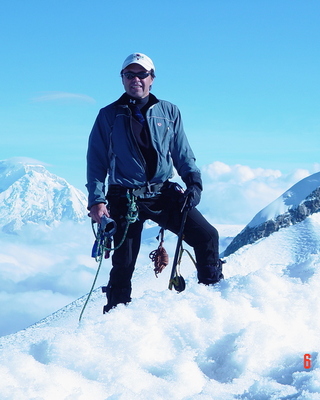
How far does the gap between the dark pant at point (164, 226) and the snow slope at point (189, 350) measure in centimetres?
47

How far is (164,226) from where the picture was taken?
6.22 meters

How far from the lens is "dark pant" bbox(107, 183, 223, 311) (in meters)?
6.07

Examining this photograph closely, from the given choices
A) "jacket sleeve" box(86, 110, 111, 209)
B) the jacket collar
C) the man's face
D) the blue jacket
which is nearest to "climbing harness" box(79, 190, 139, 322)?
the blue jacket

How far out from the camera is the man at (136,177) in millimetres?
5980

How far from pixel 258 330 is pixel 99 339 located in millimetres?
1486

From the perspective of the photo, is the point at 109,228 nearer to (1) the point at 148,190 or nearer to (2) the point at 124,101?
(1) the point at 148,190

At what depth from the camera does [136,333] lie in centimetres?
469

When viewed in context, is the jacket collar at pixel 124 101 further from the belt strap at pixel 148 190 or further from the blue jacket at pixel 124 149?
the belt strap at pixel 148 190

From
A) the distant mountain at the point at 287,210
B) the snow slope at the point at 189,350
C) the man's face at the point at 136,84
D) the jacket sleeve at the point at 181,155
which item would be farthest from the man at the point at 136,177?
the distant mountain at the point at 287,210

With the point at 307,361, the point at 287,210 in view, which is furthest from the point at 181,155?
the point at 287,210

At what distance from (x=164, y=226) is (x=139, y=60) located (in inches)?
80.7

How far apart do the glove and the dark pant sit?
0.08 metres

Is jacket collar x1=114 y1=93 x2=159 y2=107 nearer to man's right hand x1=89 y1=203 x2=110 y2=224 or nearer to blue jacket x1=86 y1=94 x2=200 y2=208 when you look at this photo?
blue jacket x1=86 y1=94 x2=200 y2=208

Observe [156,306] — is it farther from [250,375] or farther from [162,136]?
[162,136]
